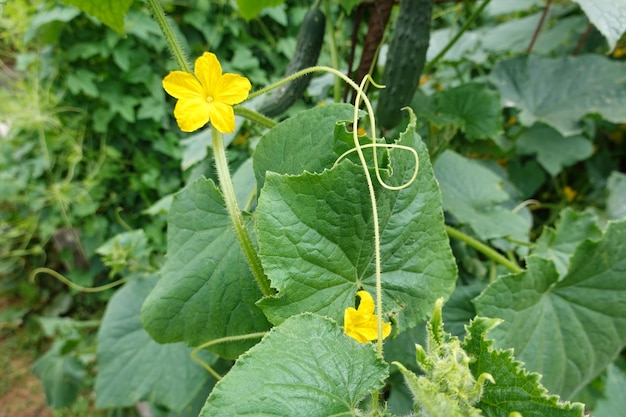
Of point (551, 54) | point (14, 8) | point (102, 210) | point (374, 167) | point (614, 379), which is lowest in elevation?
point (614, 379)

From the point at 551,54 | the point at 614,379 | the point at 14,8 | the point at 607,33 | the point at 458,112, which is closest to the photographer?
the point at 607,33

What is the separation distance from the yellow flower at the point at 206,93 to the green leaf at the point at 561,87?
0.94m

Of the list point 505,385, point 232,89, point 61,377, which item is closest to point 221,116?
point 232,89

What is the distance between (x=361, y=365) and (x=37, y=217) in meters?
2.15

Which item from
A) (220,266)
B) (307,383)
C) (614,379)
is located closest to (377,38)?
(220,266)

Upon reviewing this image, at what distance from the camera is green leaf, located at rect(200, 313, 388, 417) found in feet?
1.11

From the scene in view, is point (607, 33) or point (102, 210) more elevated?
point (607, 33)

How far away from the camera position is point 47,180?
2.06 metres

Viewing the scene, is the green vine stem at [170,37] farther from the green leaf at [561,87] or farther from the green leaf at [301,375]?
the green leaf at [561,87]

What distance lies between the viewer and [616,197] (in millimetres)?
1175

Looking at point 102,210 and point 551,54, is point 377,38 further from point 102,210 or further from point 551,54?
point 102,210

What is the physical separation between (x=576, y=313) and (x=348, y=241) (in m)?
0.45

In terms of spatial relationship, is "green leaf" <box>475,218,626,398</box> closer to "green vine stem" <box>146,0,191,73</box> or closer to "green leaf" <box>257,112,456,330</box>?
"green leaf" <box>257,112,456,330</box>

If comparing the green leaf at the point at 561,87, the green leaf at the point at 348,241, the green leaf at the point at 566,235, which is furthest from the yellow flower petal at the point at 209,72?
the green leaf at the point at 561,87
